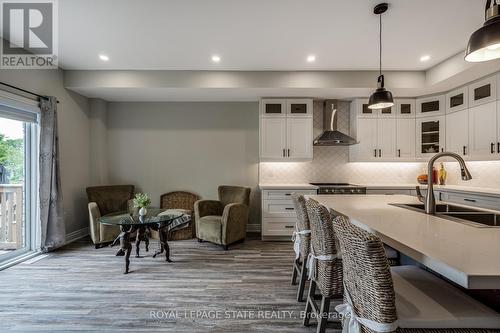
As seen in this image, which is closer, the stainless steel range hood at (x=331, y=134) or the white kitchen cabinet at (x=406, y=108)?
the stainless steel range hood at (x=331, y=134)

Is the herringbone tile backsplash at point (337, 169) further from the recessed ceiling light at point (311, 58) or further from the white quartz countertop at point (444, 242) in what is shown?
the white quartz countertop at point (444, 242)

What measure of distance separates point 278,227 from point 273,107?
215 cm

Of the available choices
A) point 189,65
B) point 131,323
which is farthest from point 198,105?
point 131,323

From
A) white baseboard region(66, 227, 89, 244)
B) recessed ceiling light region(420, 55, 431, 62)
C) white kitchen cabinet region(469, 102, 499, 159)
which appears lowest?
white baseboard region(66, 227, 89, 244)

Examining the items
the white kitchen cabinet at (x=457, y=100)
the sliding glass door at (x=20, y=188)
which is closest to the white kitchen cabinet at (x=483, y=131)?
the white kitchen cabinet at (x=457, y=100)

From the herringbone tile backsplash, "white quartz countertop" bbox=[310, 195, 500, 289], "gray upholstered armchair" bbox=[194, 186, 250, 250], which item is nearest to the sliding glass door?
"gray upholstered armchair" bbox=[194, 186, 250, 250]

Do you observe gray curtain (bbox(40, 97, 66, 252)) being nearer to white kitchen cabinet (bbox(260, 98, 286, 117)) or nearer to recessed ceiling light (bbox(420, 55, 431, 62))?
white kitchen cabinet (bbox(260, 98, 286, 117))

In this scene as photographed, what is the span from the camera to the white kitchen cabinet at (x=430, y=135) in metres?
4.23

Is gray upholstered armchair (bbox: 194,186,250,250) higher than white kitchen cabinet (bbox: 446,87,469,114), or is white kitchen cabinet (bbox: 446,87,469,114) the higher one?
white kitchen cabinet (bbox: 446,87,469,114)

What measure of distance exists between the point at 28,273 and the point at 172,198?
2272 millimetres

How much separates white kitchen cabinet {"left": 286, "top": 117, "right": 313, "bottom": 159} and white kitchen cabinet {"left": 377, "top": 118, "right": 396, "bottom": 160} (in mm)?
1234

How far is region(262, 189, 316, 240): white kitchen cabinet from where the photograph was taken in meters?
4.30

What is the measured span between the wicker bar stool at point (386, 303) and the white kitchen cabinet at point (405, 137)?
3794 mm

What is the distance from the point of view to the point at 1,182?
339 centimetres
